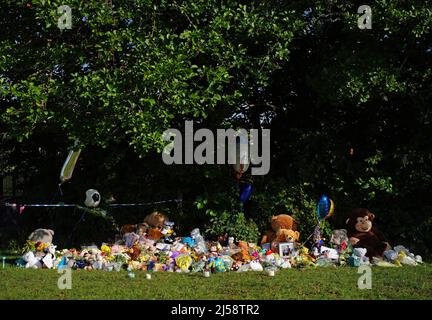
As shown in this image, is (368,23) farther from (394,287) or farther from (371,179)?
(394,287)

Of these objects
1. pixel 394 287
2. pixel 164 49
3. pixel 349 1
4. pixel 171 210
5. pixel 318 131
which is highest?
pixel 349 1

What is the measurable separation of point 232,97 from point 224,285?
3.39m

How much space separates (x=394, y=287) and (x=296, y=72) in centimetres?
503

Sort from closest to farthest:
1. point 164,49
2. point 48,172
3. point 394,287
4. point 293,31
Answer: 1. point 394,287
2. point 164,49
3. point 293,31
4. point 48,172

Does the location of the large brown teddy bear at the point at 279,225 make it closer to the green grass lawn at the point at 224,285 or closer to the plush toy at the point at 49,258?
the green grass lawn at the point at 224,285

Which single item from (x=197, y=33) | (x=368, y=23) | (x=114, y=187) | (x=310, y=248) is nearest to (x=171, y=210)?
(x=114, y=187)

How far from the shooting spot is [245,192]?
412 inches

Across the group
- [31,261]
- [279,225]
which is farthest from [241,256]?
[31,261]

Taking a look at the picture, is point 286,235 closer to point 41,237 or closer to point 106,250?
point 106,250

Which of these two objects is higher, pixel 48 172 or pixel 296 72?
pixel 296 72

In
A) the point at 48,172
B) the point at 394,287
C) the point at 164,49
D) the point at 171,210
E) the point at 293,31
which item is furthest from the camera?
the point at 48,172

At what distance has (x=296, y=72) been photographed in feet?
36.3

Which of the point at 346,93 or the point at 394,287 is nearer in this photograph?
the point at 394,287
